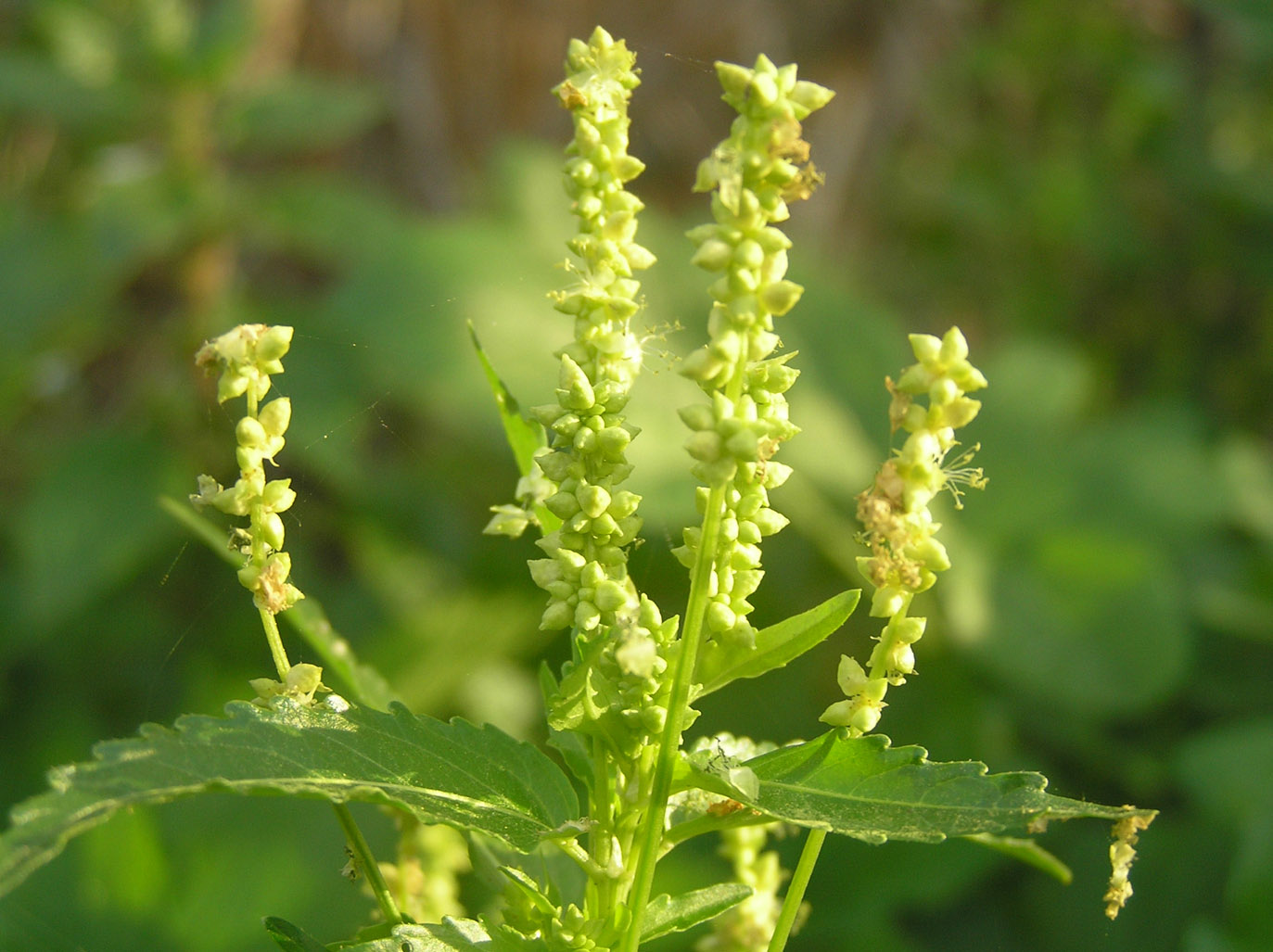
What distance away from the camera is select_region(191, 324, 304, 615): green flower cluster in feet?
1.89

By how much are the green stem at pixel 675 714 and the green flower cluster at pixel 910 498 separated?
0.23 ft

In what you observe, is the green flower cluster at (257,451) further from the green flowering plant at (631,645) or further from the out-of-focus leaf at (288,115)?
the out-of-focus leaf at (288,115)

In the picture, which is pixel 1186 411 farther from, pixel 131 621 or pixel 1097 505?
pixel 131 621

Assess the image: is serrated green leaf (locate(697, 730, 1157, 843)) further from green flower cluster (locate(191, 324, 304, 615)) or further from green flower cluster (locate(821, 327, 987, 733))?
green flower cluster (locate(191, 324, 304, 615))

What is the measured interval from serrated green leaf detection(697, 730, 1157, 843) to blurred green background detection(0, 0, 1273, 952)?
1.01 m

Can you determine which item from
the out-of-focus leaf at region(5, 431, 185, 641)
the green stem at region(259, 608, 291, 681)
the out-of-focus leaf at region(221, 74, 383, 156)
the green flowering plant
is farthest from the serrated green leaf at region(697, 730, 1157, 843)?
the out-of-focus leaf at region(221, 74, 383, 156)

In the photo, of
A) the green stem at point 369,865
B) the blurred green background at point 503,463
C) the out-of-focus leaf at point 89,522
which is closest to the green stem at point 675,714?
the green stem at point 369,865

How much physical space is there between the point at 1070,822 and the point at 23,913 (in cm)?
205

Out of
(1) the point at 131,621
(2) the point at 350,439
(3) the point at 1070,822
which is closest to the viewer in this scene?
(3) the point at 1070,822

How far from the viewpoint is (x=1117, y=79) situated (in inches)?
173

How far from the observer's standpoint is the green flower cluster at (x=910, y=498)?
1.73 feet

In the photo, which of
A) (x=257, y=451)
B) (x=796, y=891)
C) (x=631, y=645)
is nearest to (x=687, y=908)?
(x=796, y=891)

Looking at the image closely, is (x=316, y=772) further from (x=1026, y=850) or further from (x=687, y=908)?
(x=1026, y=850)

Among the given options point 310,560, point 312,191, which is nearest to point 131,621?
point 310,560
